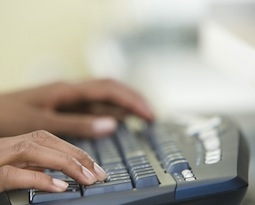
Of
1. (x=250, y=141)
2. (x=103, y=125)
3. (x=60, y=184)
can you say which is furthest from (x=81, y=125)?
(x=60, y=184)

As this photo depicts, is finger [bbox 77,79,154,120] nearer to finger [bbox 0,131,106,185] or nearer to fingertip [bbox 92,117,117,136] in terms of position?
fingertip [bbox 92,117,117,136]

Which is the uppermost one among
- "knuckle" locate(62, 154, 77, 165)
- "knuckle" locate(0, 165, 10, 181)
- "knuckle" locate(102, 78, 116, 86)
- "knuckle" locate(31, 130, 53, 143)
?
"knuckle" locate(31, 130, 53, 143)

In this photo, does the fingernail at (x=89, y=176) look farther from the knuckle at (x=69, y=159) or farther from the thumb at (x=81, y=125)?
the thumb at (x=81, y=125)

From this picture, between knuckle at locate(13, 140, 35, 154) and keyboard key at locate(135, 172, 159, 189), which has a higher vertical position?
knuckle at locate(13, 140, 35, 154)

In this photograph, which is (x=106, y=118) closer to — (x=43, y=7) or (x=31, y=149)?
(x=31, y=149)

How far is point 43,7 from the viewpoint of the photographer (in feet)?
5.17

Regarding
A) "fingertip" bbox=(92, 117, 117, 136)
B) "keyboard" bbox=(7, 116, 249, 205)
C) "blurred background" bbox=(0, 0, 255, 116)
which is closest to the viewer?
"keyboard" bbox=(7, 116, 249, 205)

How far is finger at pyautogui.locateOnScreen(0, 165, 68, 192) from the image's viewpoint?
429 mm

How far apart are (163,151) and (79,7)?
3.64ft

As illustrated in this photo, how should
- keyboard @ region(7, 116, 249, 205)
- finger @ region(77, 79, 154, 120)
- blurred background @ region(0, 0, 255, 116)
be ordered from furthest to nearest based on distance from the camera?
blurred background @ region(0, 0, 255, 116) → finger @ region(77, 79, 154, 120) → keyboard @ region(7, 116, 249, 205)

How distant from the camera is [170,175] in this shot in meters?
0.45

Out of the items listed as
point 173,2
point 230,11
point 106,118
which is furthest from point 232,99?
point 173,2

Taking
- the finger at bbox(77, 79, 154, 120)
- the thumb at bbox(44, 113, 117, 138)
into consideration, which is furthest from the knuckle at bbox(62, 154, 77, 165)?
the finger at bbox(77, 79, 154, 120)

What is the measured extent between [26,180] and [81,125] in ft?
1.06
